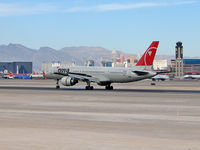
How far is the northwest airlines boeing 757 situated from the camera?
64.4 meters

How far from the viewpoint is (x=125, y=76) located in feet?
216

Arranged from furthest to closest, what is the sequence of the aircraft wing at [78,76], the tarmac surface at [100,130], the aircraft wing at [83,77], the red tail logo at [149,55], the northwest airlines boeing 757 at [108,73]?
the aircraft wing at [78,76] < the aircraft wing at [83,77] < the red tail logo at [149,55] < the northwest airlines boeing 757 at [108,73] < the tarmac surface at [100,130]

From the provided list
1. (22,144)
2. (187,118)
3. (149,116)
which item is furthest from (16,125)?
(187,118)

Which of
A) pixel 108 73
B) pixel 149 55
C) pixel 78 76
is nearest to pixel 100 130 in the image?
pixel 149 55

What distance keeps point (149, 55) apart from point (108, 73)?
8368 millimetres

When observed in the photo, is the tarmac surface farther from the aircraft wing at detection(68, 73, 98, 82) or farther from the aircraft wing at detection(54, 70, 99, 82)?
the aircraft wing at detection(54, 70, 99, 82)

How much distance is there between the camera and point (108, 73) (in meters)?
67.9

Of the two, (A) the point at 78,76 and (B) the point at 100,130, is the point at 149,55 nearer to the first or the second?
(A) the point at 78,76

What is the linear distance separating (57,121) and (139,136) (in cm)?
773

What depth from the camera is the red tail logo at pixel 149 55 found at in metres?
64.7

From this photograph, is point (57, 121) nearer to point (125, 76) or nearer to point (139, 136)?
point (139, 136)

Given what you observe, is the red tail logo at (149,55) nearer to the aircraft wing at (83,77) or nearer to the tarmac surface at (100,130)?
the aircraft wing at (83,77)

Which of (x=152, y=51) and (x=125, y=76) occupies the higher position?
(x=152, y=51)

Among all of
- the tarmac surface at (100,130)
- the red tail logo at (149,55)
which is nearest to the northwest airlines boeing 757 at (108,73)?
the red tail logo at (149,55)
